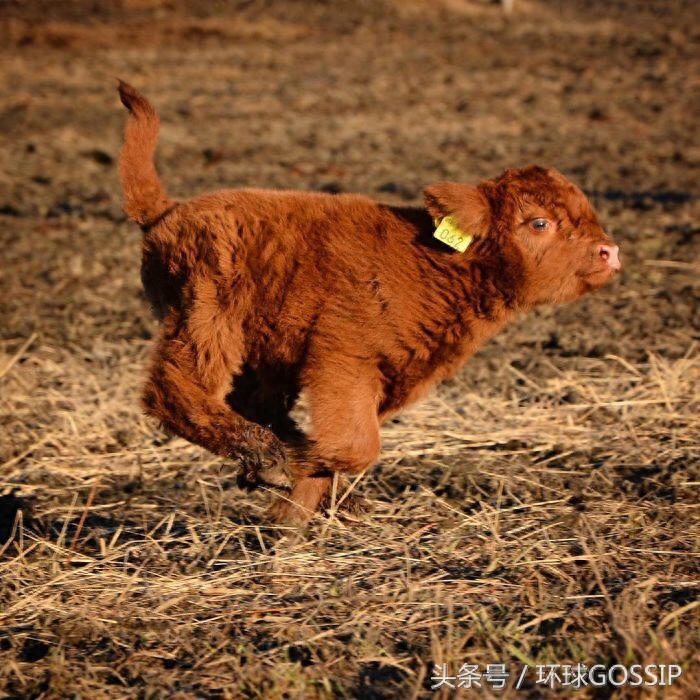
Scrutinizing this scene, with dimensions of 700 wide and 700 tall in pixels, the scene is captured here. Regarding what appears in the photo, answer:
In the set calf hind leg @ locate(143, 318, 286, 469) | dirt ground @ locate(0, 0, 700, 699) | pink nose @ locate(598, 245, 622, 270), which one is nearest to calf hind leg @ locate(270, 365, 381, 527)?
calf hind leg @ locate(143, 318, 286, 469)

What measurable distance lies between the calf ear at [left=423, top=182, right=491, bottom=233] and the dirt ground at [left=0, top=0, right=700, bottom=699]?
122 cm

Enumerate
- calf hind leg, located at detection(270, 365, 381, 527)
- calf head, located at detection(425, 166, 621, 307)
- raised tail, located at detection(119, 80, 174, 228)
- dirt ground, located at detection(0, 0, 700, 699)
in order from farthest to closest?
raised tail, located at detection(119, 80, 174, 228) < calf head, located at detection(425, 166, 621, 307) < calf hind leg, located at detection(270, 365, 381, 527) < dirt ground, located at detection(0, 0, 700, 699)

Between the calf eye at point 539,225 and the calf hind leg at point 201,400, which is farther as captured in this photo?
the calf eye at point 539,225

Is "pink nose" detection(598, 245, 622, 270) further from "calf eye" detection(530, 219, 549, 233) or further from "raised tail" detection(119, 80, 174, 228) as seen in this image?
"raised tail" detection(119, 80, 174, 228)

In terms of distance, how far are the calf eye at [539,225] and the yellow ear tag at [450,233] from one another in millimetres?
342

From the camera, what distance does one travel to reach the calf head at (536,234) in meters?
4.65

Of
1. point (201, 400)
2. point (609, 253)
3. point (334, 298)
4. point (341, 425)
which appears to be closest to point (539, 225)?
point (609, 253)

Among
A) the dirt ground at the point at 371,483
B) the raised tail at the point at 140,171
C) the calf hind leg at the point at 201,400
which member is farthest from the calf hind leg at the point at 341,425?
the raised tail at the point at 140,171

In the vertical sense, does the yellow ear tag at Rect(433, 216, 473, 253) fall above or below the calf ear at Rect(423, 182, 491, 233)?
below

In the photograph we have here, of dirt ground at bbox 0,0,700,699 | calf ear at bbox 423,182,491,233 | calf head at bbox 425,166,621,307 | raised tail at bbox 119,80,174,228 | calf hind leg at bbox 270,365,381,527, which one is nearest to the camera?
dirt ground at bbox 0,0,700,699

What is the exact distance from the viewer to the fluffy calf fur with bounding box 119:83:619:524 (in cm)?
443

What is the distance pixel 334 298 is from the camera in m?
4.47

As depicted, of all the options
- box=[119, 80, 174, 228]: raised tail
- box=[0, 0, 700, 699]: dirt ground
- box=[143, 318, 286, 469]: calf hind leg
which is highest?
box=[119, 80, 174, 228]: raised tail

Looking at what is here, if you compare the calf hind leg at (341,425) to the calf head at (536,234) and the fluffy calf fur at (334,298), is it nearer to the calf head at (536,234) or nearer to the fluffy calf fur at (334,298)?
the fluffy calf fur at (334,298)
